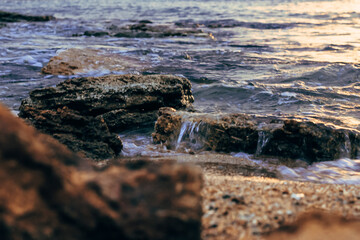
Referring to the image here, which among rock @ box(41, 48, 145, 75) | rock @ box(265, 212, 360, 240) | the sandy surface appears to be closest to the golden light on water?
rock @ box(41, 48, 145, 75)

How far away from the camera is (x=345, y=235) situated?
1.51m

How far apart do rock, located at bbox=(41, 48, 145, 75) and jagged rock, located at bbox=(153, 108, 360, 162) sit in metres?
4.26

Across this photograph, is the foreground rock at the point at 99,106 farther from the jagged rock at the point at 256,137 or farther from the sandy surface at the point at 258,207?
the sandy surface at the point at 258,207

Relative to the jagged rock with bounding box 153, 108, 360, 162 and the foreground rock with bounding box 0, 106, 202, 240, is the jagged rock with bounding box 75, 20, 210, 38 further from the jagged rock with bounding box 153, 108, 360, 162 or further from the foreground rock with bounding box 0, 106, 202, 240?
the foreground rock with bounding box 0, 106, 202, 240

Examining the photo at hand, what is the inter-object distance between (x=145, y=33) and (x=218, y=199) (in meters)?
14.0

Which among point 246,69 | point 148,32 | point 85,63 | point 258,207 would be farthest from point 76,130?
point 148,32

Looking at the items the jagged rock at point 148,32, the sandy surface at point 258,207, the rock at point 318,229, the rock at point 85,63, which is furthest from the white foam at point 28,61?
the rock at point 318,229

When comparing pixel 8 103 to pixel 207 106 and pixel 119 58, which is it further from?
pixel 119 58

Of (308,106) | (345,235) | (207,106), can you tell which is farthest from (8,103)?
(345,235)

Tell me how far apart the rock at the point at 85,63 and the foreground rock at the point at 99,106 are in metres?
3.25

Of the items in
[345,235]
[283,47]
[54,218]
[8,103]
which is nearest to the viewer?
[54,218]

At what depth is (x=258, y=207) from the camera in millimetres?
1724

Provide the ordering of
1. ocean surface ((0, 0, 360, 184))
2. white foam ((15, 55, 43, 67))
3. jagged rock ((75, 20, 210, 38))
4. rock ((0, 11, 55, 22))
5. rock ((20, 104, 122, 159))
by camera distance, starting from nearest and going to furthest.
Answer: rock ((20, 104, 122, 159)), ocean surface ((0, 0, 360, 184)), white foam ((15, 55, 43, 67)), jagged rock ((75, 20, 210, 38)), rock ((0, 11, 55, 22))

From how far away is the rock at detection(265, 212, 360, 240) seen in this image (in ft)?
4.89
